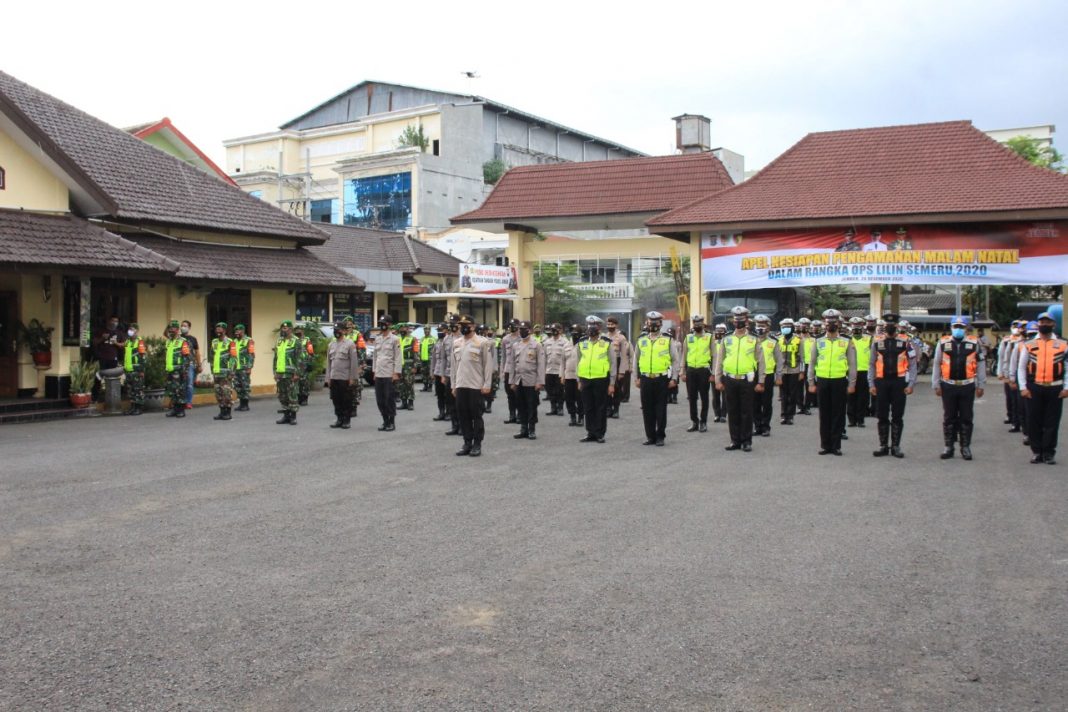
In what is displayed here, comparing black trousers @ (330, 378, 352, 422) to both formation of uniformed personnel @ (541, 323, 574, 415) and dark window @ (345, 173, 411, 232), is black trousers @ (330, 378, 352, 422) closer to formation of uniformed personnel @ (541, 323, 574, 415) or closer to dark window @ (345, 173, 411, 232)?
formation of uniformed personnel @ (541, 323, 574, 415)

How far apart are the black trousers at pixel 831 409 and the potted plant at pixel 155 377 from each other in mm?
12980

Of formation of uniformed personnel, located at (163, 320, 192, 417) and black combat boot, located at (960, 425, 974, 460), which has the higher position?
formation of uniformed personnel, located at (163, 320, 192, 417)

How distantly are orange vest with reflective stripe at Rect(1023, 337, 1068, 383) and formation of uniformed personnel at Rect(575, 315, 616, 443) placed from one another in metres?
5.61

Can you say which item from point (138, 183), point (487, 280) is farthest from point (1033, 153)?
point (138, 183)

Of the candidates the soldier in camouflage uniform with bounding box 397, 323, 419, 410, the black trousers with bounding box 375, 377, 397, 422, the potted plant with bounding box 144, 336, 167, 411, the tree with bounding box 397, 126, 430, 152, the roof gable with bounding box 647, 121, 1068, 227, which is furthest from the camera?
the tree with bounding box 397, 126, 430, 152

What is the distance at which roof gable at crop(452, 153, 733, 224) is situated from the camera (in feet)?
102

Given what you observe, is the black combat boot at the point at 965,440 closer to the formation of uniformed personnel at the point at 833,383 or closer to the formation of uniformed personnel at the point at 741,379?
the formation of uniformed personnel at the point at 833,383

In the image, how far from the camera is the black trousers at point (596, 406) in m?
13.8

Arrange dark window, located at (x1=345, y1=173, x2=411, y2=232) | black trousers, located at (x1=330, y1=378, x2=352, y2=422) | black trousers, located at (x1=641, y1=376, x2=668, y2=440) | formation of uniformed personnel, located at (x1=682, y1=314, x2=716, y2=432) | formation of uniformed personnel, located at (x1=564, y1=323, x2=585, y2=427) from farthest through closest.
Result: dark window, located at (x1=345, y1=173, x2=411, y2=232) → formation of uniformed personnel, located at (x1=564, y1=323, x2=585, y2=427) → black trousers, located at (x1=330, y1=378, x2=352, y2=422) → formation of uniformed personnel, located at (x1=682, y1=314, x2=716, y2=432) → black trousers, located at (x1=641, y1=376, x2=668, y2=440)

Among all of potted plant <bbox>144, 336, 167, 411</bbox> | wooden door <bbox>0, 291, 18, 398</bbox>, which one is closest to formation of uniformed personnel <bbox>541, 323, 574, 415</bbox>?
potted plant <bbox>144, 336, 167, 411</bbox>

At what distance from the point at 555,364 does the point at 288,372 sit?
199 inches

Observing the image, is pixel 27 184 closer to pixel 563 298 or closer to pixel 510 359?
pixel 510 359

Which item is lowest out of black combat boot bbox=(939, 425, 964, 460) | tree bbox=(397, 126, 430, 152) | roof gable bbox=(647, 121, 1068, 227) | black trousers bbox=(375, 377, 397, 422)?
black combat boot bbox=(939, 425, 964, 460)

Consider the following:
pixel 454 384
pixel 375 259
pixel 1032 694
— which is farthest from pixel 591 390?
pixel 375 259
